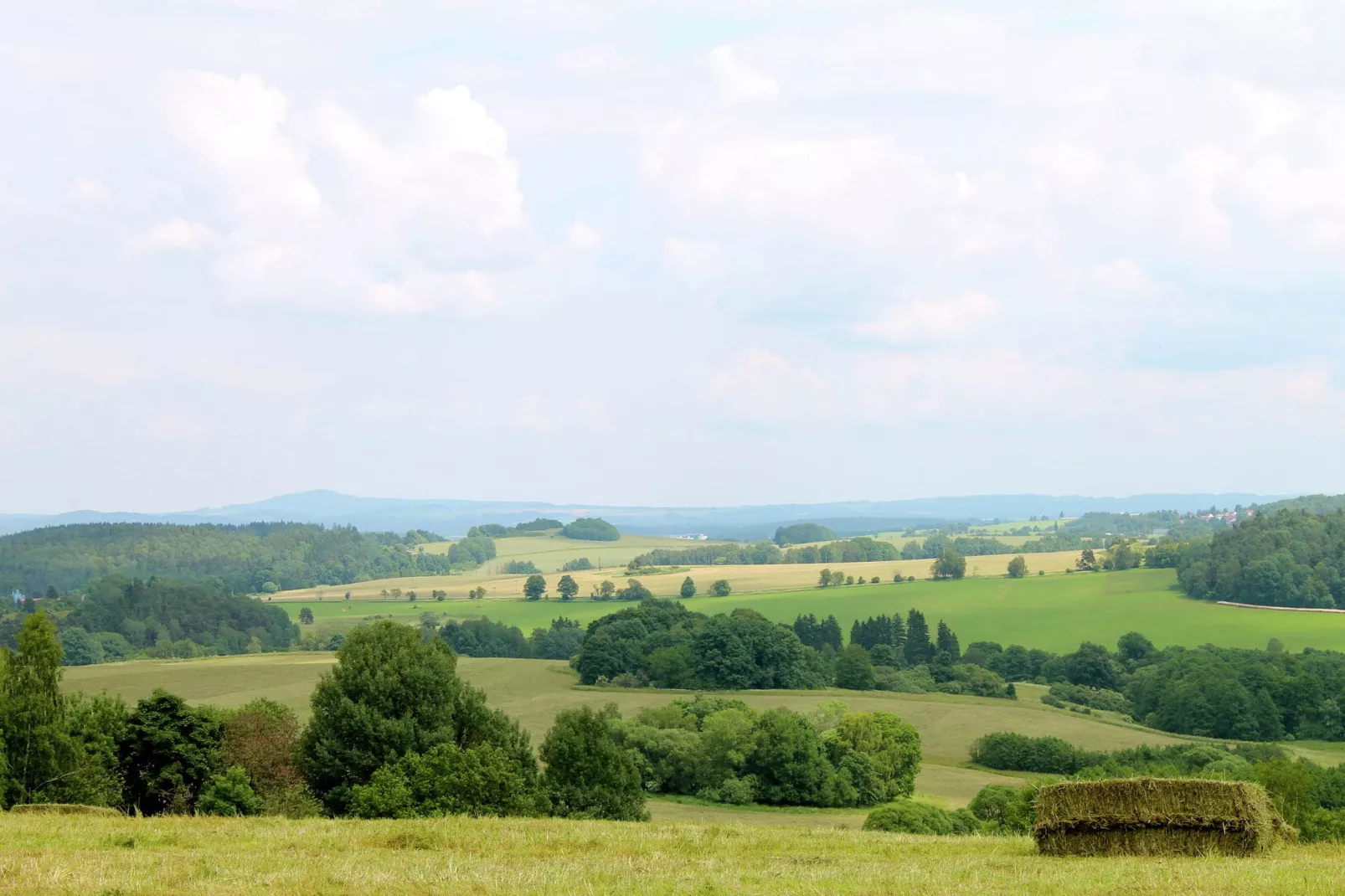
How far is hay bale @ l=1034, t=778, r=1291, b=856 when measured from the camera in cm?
2197

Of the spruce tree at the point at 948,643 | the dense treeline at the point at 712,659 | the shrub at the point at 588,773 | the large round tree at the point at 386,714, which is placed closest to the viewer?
the shrub at the point at 588,773

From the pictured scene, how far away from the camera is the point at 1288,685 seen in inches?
4466

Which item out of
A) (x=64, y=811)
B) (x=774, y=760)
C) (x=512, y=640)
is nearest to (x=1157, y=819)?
(x=64, y=811)

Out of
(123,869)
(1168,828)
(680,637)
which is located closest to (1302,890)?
(1168,828)

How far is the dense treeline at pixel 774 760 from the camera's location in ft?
254

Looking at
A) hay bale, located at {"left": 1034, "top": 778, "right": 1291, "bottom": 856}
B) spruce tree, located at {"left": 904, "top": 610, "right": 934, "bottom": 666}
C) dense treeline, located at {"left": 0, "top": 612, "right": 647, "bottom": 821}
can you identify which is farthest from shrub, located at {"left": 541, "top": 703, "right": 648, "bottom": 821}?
spruce tree, located at {"left": 904, "top": 610, "right": 934, "bottom": 666}

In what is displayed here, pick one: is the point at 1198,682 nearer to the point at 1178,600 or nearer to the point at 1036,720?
the point at 1036,720

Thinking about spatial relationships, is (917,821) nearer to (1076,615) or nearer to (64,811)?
(64,811)

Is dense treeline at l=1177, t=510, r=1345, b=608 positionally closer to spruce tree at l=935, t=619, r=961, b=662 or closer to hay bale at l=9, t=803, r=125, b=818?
spruce tree at l=935, t=619, r=961, b=662

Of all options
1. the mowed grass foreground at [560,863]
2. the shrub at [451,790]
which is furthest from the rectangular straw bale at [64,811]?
the shrub at [451,790]

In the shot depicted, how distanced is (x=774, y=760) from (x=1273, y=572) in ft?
436

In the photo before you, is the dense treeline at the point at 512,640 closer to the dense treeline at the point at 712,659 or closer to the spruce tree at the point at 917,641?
the dense treeline at the point at 712,659

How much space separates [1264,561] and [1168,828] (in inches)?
7138

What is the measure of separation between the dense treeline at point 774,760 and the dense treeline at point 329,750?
2729cm
